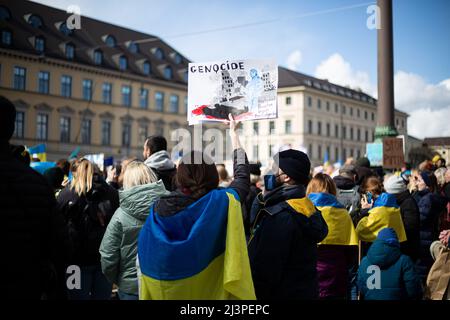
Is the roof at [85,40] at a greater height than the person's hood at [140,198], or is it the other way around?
the roof at [85,40]

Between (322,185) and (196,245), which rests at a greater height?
(322,185)

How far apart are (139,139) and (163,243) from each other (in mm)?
50727

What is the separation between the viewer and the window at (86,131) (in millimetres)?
48344

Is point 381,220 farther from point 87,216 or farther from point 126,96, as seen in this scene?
point 126,96

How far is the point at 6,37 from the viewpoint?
4238 cm

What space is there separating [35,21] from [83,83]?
6.97 meters

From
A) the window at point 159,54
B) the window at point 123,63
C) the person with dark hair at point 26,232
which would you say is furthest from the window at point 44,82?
the person with dark hair at point 26,232

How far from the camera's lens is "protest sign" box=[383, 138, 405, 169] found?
10.6 m

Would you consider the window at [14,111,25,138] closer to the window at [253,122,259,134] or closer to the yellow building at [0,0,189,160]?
the yellow building at [0,0,189,160]

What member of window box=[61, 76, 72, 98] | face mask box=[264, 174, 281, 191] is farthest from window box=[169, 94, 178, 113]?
face mask box=[264, 174, 281, 191]

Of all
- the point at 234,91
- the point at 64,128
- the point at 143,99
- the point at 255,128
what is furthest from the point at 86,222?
the point at 255,128

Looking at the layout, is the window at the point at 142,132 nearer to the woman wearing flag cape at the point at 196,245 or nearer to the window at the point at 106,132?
the window at the point at 106,132

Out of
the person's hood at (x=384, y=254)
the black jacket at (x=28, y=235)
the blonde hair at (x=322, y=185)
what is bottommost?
the person's hood at (x=384, y=254)

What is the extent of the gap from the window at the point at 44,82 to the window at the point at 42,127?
2.20 metres
